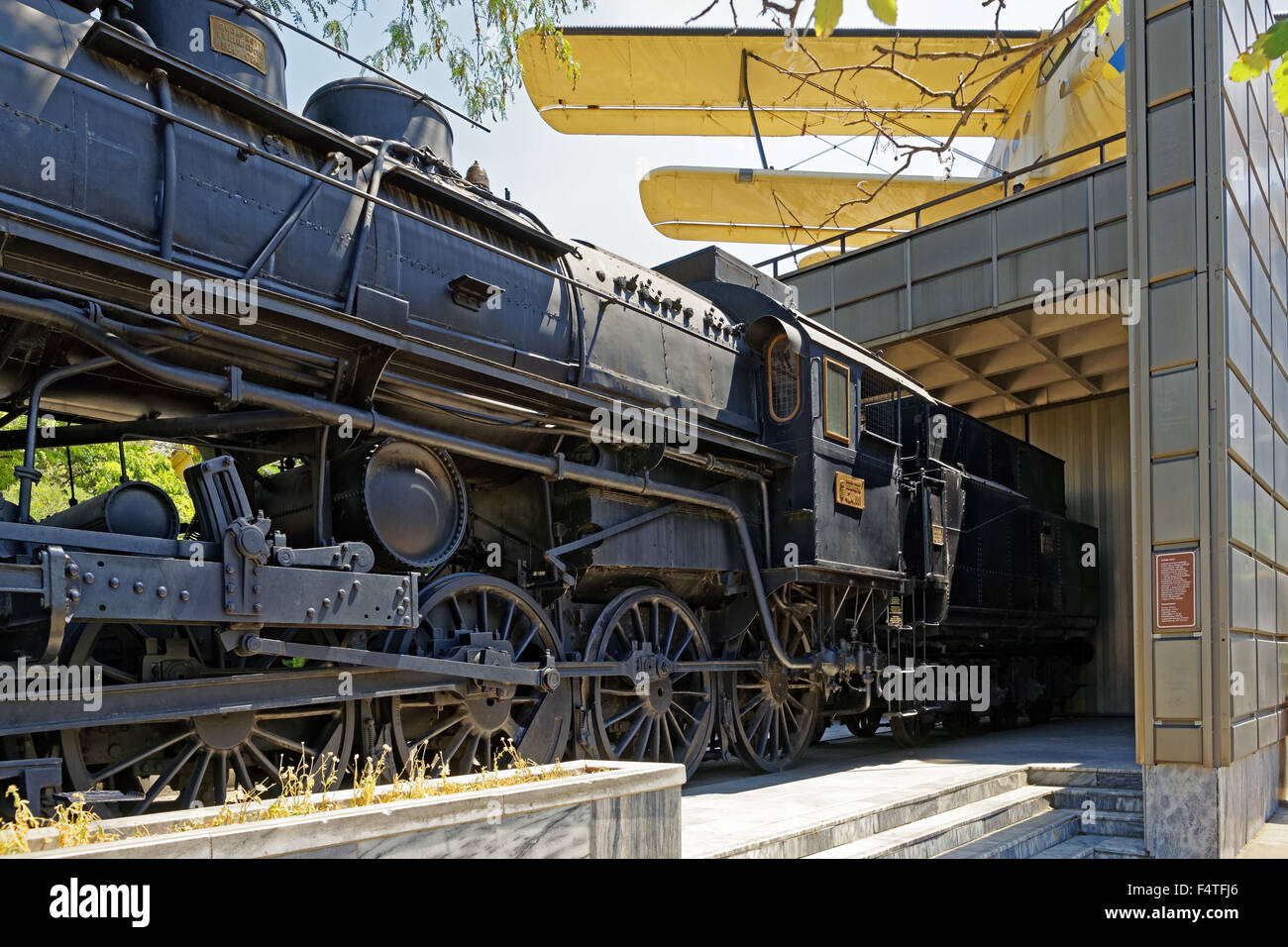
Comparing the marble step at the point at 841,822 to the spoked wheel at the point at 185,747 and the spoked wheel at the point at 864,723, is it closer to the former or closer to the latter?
the spoked wheel at the point at 185,747

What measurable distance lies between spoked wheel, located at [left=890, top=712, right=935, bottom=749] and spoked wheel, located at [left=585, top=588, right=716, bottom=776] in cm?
430

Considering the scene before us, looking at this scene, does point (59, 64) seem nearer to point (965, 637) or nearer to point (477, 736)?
point (477, 736)

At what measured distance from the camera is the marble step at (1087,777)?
8.39 m

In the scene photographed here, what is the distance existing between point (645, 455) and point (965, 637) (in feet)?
21.2

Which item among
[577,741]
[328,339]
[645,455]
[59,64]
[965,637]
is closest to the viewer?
[59,64]

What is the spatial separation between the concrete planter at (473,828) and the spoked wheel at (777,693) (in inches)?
164

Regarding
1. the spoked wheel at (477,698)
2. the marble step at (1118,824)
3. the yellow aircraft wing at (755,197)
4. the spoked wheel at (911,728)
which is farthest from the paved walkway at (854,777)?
the yellow aircraft wing at (755,197)

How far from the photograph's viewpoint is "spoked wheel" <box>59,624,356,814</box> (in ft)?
15.4

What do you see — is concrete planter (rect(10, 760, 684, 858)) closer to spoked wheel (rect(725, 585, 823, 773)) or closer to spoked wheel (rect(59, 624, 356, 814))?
spoked wheel (rect(59, 624, 356, 814))

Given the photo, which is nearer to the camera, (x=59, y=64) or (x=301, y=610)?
(x=59, y=64)

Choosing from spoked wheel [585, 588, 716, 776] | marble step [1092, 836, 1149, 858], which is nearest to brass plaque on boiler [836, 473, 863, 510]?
spoked wheel [585, 588, 716, 776]
